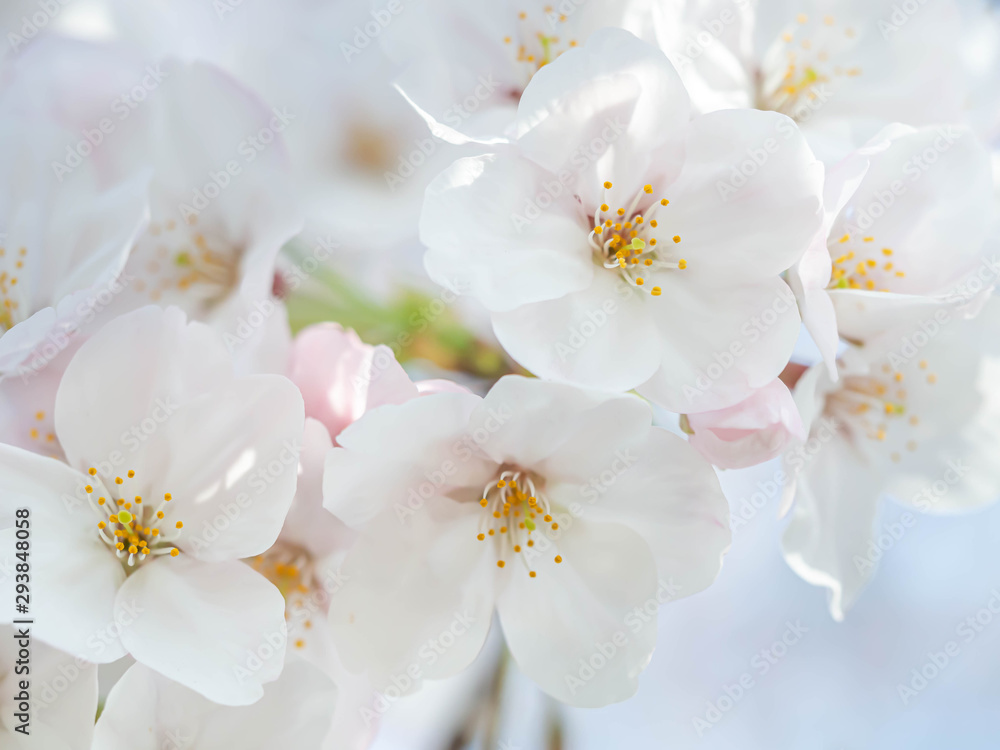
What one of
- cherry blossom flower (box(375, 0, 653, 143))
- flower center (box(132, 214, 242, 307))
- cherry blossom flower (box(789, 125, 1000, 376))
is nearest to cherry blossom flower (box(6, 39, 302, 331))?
flower center (box(132, 214, 242, 307))

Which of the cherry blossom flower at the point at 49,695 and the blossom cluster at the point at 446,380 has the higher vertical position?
the blossom cluster at the point at 446,380

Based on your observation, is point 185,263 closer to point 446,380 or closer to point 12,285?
point 12,285

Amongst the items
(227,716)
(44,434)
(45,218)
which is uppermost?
(45,218)

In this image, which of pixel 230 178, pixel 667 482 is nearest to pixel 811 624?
pixel 667 482

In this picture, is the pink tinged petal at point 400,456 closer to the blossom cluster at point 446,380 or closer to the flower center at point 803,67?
the blossom cluster at point 446,380

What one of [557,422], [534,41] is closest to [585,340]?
[557,422]

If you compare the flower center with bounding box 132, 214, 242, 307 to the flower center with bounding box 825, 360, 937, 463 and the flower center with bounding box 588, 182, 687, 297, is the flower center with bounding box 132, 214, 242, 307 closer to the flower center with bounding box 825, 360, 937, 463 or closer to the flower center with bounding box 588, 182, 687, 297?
the flower center with bounding box 588, 182, 687, 297

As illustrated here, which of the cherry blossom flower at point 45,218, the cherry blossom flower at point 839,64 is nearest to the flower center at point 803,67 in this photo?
the cherry blossom flower at point 839,64
